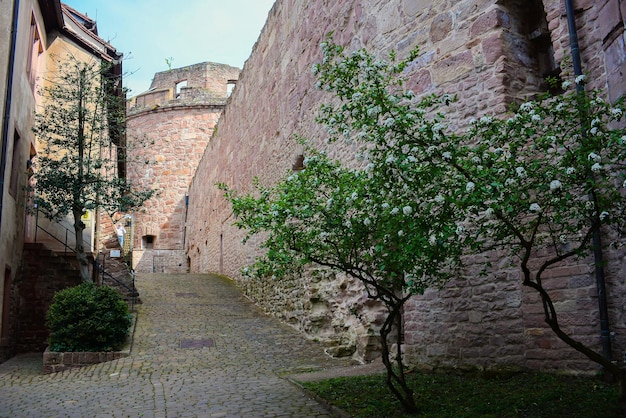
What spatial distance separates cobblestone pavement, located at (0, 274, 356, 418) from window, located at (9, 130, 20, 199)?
294cm

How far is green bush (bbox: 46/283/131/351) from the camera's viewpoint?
9070mm

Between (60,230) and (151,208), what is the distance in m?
15.9

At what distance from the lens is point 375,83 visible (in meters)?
4.61

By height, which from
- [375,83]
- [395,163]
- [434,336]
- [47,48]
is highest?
[47,48]

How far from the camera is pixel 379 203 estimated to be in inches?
187

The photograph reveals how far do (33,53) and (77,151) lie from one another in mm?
2065

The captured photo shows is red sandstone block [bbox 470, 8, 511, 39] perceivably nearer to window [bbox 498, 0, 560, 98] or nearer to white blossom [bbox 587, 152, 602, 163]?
window [bbox 498, 0, 560, 98]

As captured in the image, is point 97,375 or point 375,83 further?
point 97,375

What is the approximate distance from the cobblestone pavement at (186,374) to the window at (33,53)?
5105 mm

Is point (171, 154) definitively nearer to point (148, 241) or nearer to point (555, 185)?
point (148, 241)

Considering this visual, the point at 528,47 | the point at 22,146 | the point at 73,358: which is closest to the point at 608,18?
the point at 528,47

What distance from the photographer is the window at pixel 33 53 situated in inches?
435

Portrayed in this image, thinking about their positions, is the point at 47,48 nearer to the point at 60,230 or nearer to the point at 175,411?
the point at 60,230

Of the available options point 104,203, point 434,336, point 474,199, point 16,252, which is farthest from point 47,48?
point 474,199
